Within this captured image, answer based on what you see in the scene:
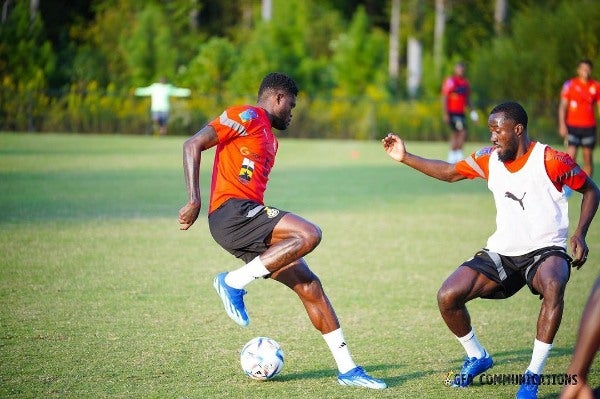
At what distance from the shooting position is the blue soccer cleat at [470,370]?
6230mm

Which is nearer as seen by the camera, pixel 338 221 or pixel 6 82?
pixel 338 221

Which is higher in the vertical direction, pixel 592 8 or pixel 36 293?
pixel 592 8

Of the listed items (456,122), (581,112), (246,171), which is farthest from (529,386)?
(456,122)

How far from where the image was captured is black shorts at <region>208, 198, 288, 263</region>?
20.4ft

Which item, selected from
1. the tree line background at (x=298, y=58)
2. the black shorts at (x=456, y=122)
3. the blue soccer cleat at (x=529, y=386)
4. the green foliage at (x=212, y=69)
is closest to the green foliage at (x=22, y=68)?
the tree line background at (x=298, y=58)

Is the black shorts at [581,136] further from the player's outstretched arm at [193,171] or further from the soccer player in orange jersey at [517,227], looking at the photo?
the player's outstretched arm at [193,171]

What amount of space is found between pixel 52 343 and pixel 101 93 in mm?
32819

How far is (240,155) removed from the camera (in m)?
6.31

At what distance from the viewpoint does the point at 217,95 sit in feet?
129

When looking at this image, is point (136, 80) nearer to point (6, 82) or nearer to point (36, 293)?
point (6, 82)

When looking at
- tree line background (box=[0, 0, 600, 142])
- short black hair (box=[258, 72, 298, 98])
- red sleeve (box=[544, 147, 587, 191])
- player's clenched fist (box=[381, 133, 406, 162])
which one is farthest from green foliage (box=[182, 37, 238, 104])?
red sleeve (box=[544, 147, 587, 191])

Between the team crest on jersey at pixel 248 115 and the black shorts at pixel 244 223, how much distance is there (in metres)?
0.55

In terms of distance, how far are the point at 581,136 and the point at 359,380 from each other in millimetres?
13179

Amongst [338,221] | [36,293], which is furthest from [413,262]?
[36,293]
